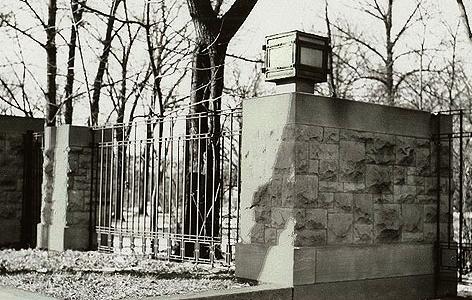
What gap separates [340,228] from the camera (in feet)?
27.6

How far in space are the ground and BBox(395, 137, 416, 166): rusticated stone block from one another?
2.68 metres

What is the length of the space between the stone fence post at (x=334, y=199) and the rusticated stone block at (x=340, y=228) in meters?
0.01

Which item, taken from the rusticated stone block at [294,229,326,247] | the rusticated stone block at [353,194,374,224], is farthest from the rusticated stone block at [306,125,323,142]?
the rusticated stone block at [294,229,326,247]

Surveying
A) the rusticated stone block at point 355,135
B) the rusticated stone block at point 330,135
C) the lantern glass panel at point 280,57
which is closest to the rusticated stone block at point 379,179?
the rusticated stone block at point 355,135

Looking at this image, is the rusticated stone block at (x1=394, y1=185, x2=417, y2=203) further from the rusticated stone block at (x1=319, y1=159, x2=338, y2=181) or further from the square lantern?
the square lantern

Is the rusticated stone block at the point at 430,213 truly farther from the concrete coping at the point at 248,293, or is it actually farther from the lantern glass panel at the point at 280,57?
the lantern glass panel at the point at 280,57

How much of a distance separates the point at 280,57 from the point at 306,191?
1.69 m

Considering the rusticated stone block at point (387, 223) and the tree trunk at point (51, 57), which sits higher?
the tree trunk at point (51, 57)

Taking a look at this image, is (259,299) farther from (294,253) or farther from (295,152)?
(295,152)

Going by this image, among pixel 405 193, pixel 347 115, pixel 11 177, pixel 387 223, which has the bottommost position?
pixel 387 223

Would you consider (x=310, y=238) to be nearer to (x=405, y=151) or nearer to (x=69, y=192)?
(x=405, y=151)

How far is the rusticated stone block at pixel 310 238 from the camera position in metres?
7.92

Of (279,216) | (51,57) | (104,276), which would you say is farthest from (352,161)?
(51,57)

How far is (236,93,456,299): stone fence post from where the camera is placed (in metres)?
8.01
